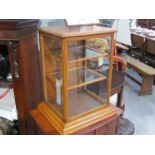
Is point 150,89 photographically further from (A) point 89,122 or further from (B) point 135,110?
(A) point 89,122

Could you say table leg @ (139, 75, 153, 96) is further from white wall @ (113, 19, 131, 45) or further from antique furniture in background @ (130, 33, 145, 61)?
antique furniture in background @ (130, 33, 145, 61)

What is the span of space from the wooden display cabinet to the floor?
96cm

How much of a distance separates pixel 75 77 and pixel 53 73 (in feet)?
0.45

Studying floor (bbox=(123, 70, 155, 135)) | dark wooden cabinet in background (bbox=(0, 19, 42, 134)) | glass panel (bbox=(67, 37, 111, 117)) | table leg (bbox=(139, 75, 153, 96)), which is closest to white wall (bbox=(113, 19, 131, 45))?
table leg (bbox=(139, 75, 153, 96))

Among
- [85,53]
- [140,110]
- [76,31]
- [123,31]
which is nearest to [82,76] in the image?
[85,53]

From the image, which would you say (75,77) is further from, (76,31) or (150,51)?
(150,51)

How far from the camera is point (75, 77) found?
1.16 m

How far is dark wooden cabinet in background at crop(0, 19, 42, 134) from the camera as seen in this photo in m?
0.99

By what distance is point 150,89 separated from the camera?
2.96 m

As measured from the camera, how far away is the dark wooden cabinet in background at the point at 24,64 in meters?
0.99

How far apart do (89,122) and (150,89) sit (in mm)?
2123

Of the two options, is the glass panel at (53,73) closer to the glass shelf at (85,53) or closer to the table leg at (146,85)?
the glass shelf at (85,53)
